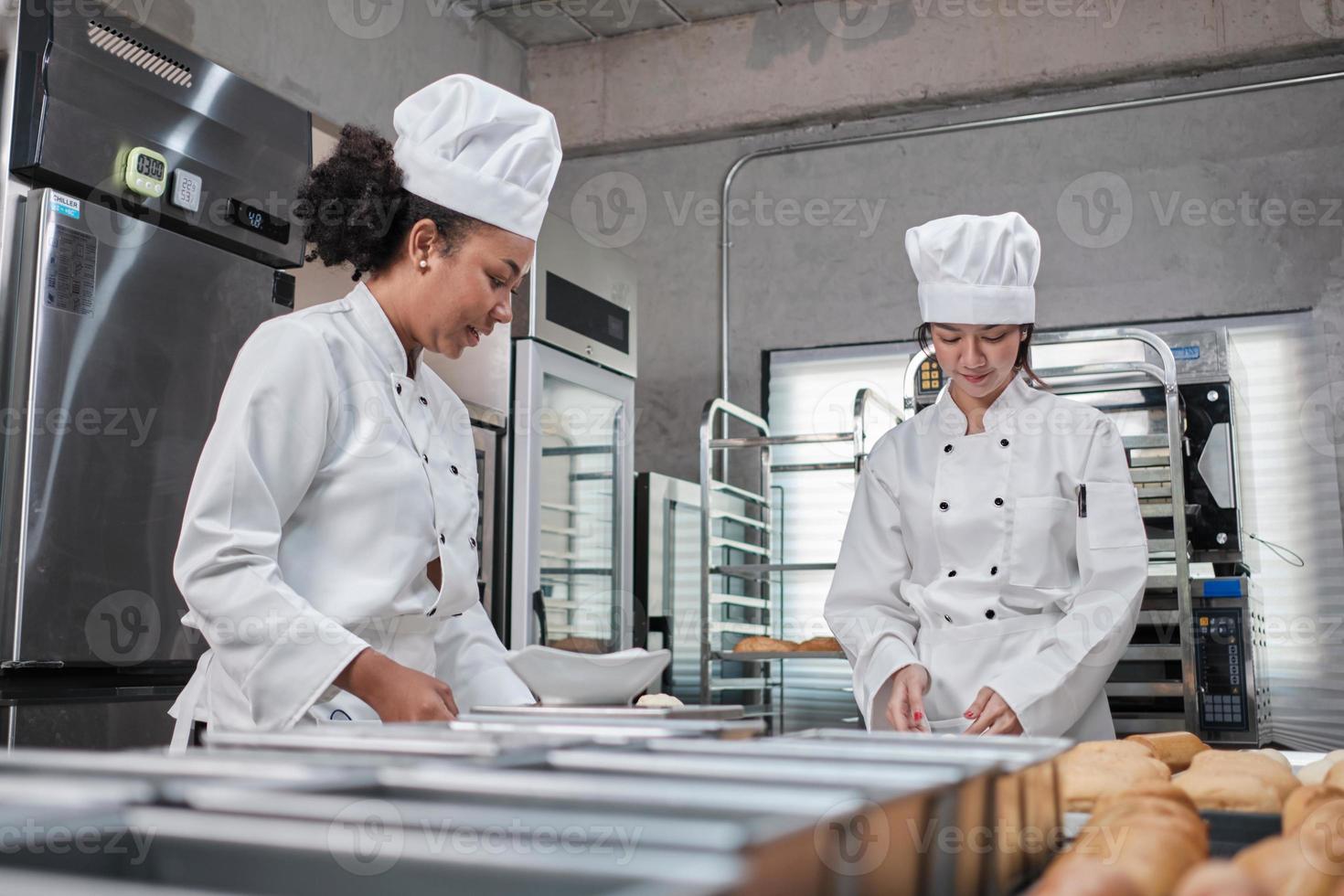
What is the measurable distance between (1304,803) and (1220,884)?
1.22 feet

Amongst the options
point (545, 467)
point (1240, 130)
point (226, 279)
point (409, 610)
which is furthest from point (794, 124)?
point (409, 610)

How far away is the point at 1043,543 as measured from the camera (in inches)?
86.7

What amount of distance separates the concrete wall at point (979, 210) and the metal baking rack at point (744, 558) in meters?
0.37

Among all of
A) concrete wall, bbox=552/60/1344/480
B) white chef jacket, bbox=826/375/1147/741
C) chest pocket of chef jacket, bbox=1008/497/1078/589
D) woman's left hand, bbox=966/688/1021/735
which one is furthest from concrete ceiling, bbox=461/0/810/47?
woman's left hand, bbox=966/688/1021/735

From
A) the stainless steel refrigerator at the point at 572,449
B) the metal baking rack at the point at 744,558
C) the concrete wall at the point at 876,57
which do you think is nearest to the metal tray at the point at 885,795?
the stainless steel refrigerator at the point at 572,449

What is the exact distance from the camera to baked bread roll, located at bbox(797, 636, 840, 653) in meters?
4.49

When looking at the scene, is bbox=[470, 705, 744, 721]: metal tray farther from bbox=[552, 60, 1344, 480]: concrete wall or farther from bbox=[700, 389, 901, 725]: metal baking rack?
bbox=[552, 60, 1344, 480]: concrete wall

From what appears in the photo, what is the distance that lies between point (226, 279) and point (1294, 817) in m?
2.74

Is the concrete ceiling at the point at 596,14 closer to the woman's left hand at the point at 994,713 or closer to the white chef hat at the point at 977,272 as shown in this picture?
the white chef hat at the point at 977,272

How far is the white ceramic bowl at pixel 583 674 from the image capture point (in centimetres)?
119

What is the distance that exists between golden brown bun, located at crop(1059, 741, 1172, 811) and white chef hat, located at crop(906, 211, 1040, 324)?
1.37 m

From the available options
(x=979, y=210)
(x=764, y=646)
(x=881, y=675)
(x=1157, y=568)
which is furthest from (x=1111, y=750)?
(x=979, y=210)

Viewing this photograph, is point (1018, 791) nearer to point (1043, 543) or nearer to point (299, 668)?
point (299, 668)

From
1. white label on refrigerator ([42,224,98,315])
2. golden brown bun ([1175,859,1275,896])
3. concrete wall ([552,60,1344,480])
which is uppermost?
concrete wall ([552,60,1344,480])
